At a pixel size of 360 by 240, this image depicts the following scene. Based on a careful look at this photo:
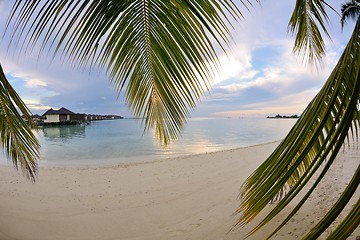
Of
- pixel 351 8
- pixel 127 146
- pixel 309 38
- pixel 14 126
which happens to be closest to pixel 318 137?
pixel 14 126

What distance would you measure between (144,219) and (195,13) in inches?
188

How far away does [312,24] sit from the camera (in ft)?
11.0

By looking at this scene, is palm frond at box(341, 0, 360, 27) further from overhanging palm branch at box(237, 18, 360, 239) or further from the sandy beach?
the sandy beach

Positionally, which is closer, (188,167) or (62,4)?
(62,4)

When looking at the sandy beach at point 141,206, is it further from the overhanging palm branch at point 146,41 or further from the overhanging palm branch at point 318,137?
the overhanging palm branch at point 318,137

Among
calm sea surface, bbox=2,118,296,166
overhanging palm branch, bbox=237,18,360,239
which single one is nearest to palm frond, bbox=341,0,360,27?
overhanging palm branch, bbox=237,18,360,239

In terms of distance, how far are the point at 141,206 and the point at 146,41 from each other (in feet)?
16.8

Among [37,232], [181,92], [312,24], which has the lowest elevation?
[37,232]

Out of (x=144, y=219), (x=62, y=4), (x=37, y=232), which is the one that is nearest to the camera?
(x=62, y=4)

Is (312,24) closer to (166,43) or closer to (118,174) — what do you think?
(166,43)

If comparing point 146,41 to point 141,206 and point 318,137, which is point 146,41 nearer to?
point 318,137

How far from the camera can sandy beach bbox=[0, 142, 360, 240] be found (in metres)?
4.43

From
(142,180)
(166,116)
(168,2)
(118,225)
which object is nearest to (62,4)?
(168,2)

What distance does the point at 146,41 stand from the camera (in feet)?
4.52
